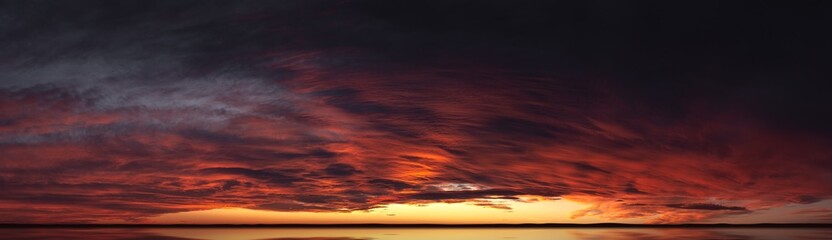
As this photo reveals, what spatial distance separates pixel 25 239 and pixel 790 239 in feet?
Answer: 162

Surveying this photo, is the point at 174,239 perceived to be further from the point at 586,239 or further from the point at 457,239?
the point at 586,239

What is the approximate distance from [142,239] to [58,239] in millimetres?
4931

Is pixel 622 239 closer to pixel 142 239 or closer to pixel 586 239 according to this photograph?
pixel 586 239

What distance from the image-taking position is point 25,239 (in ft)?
128

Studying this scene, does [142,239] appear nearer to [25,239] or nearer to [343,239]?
[25,239]

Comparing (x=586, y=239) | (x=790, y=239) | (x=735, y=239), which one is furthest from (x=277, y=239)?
(x=790, y=239)

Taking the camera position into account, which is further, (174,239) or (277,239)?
(277,239)

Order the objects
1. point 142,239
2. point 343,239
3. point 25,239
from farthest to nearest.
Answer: point 343,239, point 142,239, point 25,239

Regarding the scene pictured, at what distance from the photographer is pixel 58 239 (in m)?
41.0

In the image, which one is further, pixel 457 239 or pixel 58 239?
pixel 457 239

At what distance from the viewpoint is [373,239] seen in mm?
43844

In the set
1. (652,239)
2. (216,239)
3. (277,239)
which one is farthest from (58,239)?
(652,239)

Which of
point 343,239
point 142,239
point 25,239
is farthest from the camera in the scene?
point 343,239

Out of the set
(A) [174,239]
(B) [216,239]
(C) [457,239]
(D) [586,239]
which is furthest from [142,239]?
(D) [586,239]
